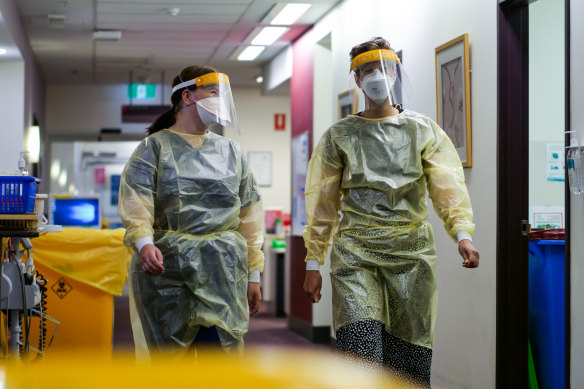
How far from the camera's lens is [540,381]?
3.84m

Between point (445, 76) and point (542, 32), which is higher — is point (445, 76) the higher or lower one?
the lower one

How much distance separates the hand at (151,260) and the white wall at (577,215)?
165 cm

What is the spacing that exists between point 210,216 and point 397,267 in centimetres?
63

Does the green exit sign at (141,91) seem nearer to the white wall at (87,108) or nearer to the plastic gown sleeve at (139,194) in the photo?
the white wall at (87,108)

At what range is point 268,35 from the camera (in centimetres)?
729

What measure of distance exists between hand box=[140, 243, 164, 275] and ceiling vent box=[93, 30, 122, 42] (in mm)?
5247

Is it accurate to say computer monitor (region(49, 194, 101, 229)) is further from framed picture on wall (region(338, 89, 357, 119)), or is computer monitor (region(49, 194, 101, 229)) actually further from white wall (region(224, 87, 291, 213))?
white wall (region(224, 87, 291, 213))

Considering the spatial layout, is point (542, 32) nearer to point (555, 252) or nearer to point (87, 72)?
point (555, 252)

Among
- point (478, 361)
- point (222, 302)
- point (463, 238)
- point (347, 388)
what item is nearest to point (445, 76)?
point (478, 361)

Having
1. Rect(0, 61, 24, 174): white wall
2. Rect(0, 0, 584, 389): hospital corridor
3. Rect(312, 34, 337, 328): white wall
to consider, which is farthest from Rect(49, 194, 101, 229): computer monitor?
Rect(312, 34, 337, 328): white wall

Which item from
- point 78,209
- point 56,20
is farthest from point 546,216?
point 56,20

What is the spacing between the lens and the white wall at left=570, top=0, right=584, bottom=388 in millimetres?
3088

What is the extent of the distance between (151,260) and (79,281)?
99.0 inches

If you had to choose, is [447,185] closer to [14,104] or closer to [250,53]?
[14,104]
